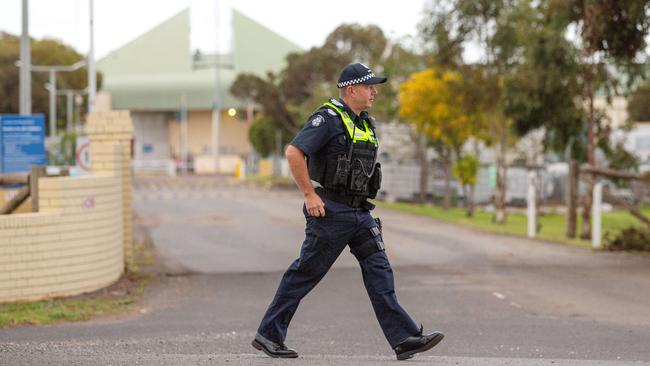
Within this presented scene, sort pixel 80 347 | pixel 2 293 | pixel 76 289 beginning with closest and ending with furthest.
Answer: pixel 80 347 < pixel 2 293 < pixel 76 289

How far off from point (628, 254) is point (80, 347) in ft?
37.9

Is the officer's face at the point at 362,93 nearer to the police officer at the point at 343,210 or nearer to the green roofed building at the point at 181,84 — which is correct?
the police officer at the point at 343,210

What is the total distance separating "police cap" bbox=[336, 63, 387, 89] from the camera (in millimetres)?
6980

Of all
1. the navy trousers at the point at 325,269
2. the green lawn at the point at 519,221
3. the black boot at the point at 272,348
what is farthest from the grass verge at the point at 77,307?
the green lawn at the point at 519,221

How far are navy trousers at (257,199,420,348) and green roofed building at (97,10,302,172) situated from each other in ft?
253

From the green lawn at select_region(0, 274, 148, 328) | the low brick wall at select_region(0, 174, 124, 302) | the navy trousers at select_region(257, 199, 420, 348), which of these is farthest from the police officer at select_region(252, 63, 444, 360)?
the low brick wall at select_region(0, 174, 124, 302)

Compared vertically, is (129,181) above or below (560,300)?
above

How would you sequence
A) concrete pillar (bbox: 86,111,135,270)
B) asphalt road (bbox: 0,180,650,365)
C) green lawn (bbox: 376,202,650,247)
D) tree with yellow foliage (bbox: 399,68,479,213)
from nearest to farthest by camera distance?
asphalt road (bbox: 0,180,650,365), concrete pillar (bbox: 86,111,135,270), green lawn (bbox: 376,202,650,247), tree with yellow foliage (bbox: 399,68,479,213)

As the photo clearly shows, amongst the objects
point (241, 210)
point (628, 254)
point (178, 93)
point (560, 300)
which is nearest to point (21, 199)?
point (560, 300)

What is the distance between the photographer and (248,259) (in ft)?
56.7

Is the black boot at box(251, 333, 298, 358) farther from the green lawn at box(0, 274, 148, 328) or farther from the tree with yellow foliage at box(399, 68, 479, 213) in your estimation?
the tree with yellow foliage at box(399, 68, 479, 213)

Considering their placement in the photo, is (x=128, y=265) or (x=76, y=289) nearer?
(x=76, y=289)

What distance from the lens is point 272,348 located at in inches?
279

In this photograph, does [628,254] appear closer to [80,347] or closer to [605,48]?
[605,48]
